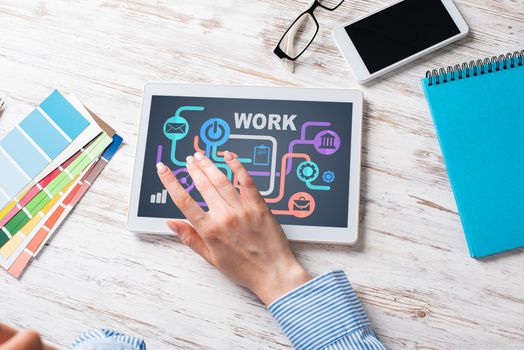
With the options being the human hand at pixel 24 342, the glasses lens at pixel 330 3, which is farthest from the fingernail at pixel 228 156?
the human hand at pixel 24 342

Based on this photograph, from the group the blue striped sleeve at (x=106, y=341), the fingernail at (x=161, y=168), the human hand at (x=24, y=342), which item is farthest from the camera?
the fingernail at (x=161, y=168)

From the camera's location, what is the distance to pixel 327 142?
0.86 meters

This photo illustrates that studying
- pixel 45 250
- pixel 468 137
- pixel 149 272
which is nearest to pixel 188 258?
pixel 149 272

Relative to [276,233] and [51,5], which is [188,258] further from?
[51,5]

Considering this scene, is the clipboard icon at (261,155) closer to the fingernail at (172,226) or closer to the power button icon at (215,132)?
the power button icon at (215,132)

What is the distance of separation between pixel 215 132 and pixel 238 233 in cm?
17

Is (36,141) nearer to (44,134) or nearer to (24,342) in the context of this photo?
(44,134)

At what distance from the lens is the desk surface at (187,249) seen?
82 cm

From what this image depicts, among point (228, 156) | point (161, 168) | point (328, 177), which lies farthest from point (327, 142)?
point (161, 168)

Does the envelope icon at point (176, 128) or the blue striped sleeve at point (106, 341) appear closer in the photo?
the blue striped sleeve at point (106, 341)

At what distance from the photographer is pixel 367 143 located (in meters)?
0.88

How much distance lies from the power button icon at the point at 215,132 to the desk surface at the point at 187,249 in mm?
83

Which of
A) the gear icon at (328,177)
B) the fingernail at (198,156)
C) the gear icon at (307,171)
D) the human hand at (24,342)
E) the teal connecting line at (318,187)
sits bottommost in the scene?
the teal connecting line at (318,187)

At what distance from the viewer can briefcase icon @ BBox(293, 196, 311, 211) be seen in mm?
838
